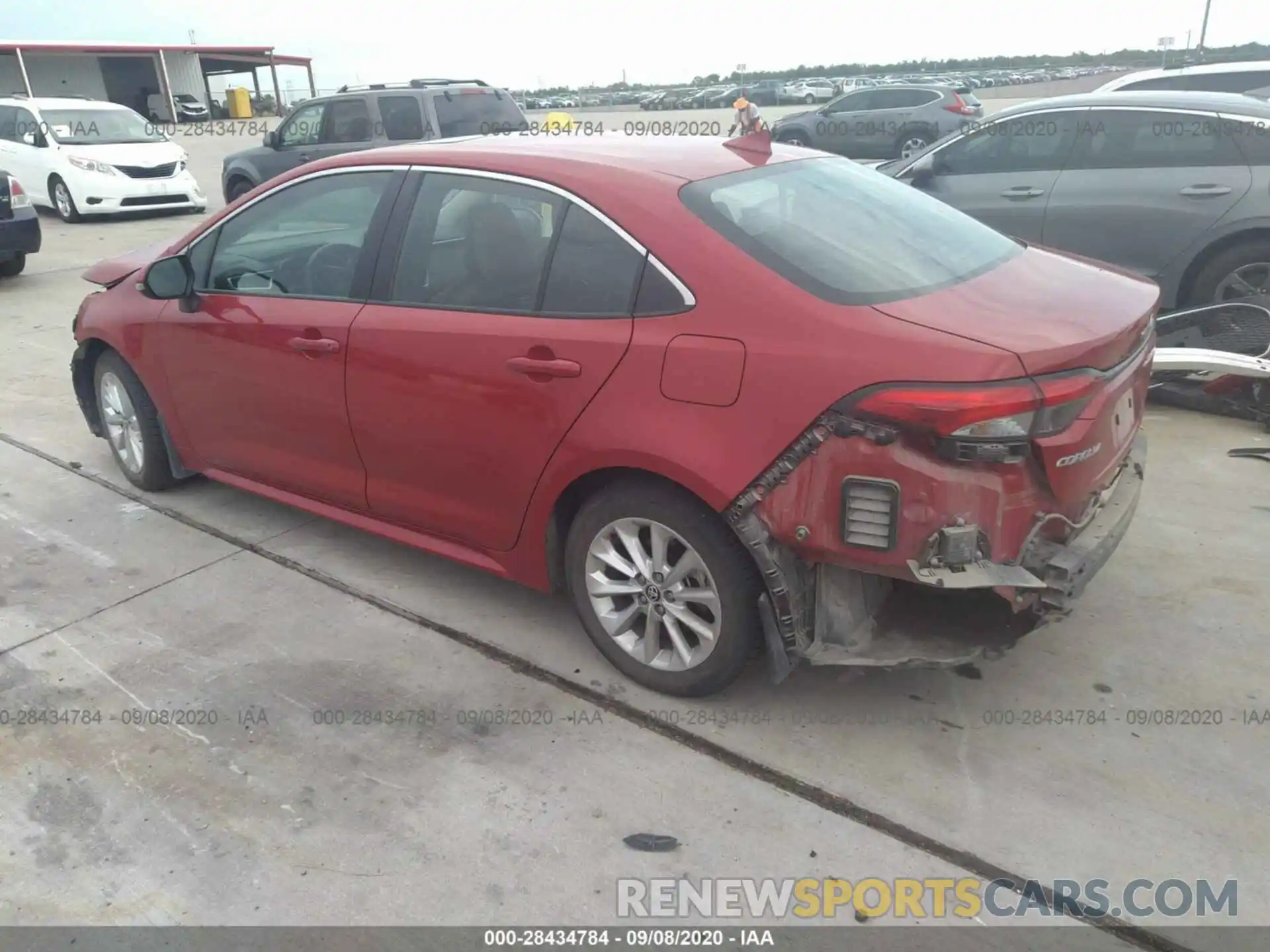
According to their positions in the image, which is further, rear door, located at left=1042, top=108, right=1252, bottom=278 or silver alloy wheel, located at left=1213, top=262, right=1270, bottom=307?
rear door, located at left=1042, top=108, right=1252, bottom=278

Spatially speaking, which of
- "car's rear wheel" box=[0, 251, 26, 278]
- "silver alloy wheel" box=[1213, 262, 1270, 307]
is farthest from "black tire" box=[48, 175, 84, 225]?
"silver alloy wheel" box=[1213, 262, 1270, 307]

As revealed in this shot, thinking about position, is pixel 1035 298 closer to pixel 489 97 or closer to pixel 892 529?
pixel 892 529

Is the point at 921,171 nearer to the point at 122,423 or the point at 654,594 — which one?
the point at 654,594

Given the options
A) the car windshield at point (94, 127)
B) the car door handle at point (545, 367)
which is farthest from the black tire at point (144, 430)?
the car windshield at point (94, 127)

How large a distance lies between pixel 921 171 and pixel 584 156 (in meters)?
4.55

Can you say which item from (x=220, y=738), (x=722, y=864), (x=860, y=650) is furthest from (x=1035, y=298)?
(x=220, y=738)

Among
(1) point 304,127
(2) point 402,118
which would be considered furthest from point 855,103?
(1) point 304,127

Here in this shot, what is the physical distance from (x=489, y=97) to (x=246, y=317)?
30.8 feet

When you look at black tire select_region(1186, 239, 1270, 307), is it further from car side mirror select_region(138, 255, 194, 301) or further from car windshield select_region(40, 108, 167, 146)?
car windshield select_region(40, 108, 167, 146)

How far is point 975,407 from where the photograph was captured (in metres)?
2.39

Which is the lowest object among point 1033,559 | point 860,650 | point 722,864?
point 722,864

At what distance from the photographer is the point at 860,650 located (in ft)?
9.12

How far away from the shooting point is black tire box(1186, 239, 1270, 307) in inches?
227

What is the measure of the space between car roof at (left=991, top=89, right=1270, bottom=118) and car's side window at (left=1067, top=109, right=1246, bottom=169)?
0.22 feet
